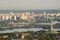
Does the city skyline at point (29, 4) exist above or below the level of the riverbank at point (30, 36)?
above

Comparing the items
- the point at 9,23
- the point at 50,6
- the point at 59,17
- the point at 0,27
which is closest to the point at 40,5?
the point at 50,6

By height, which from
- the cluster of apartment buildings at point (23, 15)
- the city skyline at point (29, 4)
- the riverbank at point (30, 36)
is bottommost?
the riverbank at point (30, 36)

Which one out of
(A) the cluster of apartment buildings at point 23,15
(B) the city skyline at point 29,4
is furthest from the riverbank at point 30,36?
(B) the city skyline at point 29,4

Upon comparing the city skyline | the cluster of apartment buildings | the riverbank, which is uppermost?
the city skyline

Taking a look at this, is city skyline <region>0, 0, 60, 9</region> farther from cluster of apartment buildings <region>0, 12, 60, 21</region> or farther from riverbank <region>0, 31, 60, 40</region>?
riverbank <region>0, 31, 60, 40</region>

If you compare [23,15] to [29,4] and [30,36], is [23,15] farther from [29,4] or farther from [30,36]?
[30,36]

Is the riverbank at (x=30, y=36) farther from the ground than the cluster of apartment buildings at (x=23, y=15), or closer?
closer

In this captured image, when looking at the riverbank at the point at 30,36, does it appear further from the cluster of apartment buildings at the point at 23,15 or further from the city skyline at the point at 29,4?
the city skyline at the point at 29,4

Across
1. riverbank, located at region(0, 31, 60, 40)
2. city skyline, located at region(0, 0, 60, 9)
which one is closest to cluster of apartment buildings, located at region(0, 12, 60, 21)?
city skyline, located at region(0, 0, 60, 9)
